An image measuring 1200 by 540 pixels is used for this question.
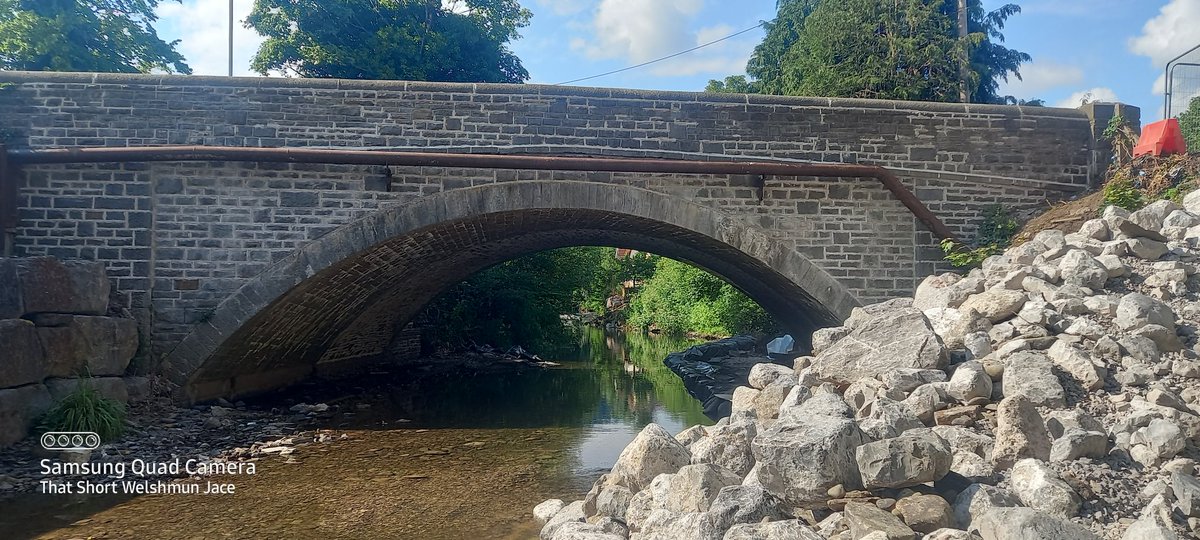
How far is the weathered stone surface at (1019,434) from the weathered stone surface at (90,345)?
7.61m

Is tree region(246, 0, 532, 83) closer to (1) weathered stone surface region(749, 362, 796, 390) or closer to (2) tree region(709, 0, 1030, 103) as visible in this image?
(2) tree region(709, 0, 1030, 103)

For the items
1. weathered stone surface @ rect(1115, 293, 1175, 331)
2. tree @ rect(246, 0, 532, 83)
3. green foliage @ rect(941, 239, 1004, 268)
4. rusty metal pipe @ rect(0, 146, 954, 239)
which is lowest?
weathered stone surface @ rect(1115, 293, 1175, 331)

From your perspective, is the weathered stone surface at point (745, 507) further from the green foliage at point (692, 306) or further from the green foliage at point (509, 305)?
the green foliage at point (692, 306)

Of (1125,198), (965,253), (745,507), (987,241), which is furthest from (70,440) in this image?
(1125,198)

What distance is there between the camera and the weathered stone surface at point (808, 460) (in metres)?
3.49

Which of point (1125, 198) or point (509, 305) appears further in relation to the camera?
point (509, 305)

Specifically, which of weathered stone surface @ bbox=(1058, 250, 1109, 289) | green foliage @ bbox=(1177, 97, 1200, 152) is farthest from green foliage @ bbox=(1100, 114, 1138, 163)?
weathered stone surface @ bbox=(1058, 250, 1109, 289)

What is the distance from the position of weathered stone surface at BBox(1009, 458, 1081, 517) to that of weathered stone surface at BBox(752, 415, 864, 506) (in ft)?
2.34

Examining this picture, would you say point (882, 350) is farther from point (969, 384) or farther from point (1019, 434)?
point (1019, 434)

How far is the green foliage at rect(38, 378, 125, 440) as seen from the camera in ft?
21.5

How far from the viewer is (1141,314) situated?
4.50 meters

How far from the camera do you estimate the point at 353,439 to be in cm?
798

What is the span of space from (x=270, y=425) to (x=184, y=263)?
2.00 meters

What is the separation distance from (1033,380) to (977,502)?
125 centimetres
